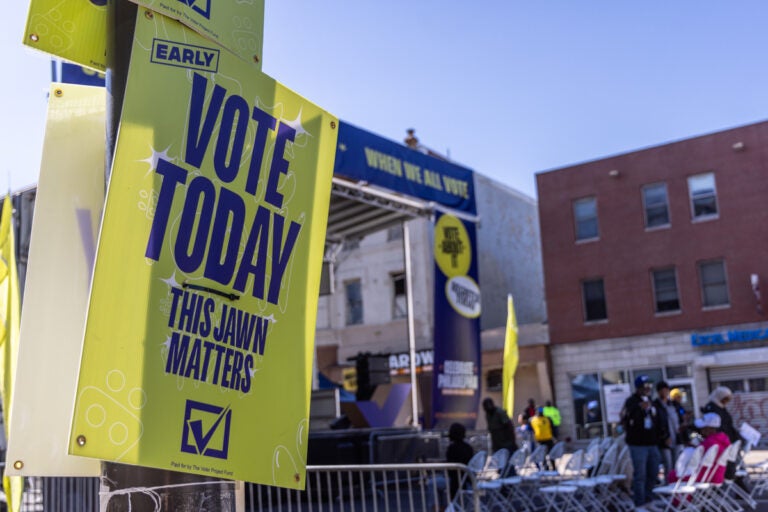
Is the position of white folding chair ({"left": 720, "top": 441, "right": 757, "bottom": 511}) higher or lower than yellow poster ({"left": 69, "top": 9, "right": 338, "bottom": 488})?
lower

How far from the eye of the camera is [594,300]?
28578 mm

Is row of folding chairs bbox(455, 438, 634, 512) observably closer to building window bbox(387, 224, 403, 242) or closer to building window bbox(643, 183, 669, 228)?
building window bbox(643, 183, 669, 228)

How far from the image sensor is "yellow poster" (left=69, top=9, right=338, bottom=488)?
2.02 m

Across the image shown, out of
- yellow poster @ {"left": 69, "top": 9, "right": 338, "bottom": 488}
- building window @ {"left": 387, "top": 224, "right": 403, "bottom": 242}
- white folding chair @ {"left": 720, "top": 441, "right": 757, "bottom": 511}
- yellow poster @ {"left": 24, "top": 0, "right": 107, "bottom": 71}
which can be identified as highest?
building window @ {"left": 387, "top": 224, "right": 403, "bottom": 242}

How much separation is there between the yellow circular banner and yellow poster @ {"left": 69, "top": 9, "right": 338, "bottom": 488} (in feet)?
51.9

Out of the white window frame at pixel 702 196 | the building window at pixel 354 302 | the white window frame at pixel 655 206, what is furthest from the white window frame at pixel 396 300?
the white window frame at pixel 702 196

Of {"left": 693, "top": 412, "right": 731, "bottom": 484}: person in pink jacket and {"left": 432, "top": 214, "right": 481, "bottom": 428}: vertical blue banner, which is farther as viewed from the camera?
{"left": 432, "top": 214, "right": 481, "bottom": 428}: vertical blue banner

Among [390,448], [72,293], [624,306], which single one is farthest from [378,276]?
[72,293]

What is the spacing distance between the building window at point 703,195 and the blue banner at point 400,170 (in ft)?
34.3

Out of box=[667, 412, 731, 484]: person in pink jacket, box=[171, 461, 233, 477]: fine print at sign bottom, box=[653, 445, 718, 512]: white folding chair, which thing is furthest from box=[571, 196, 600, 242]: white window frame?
box=[171, 461, 233, 477]: fine print at sign bottom

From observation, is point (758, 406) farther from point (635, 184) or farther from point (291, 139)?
point (291, 139)

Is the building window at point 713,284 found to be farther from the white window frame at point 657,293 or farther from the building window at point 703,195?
the building window at point 703,195

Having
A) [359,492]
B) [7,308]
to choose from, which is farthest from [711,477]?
[7,308]

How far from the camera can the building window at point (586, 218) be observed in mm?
28797
